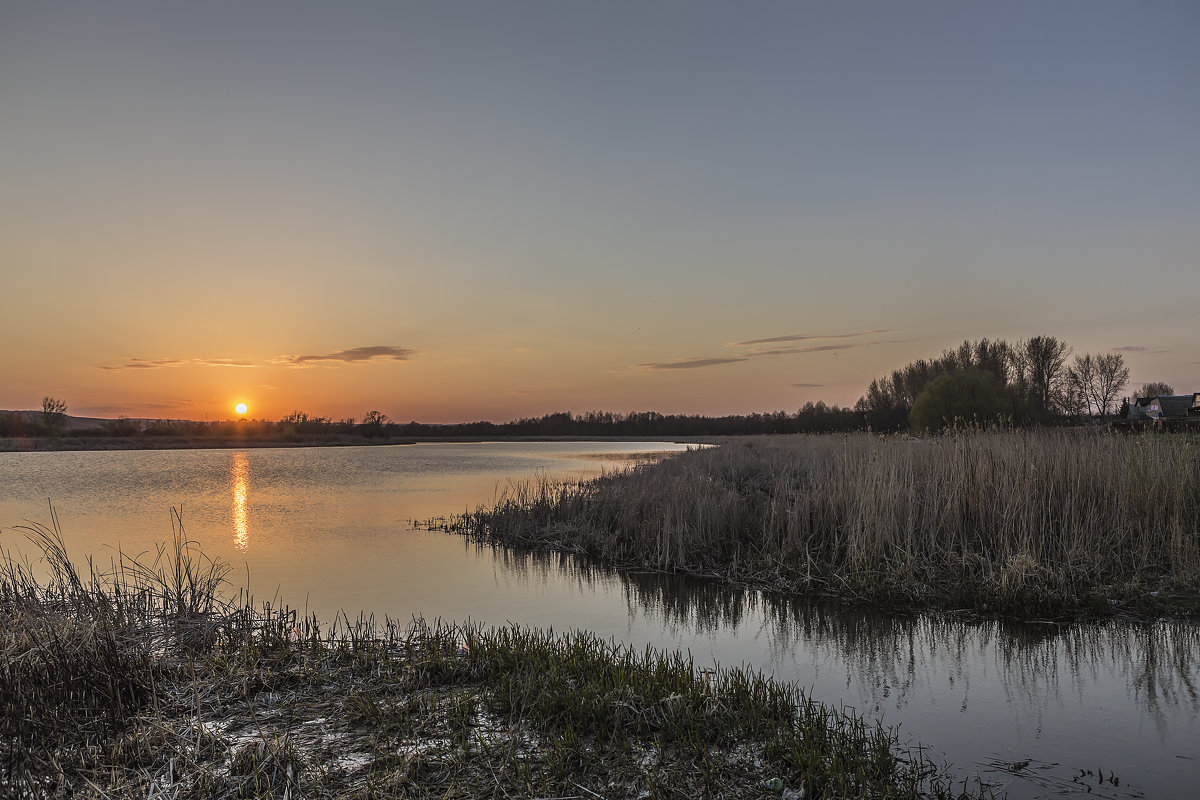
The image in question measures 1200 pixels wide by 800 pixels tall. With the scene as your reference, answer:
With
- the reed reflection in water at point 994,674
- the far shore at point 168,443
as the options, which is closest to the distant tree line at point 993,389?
the reed reflection in water at point 994,674

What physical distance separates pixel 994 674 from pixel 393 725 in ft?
16.5

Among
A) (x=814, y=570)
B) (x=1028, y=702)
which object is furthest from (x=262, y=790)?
(x=814, y=570)

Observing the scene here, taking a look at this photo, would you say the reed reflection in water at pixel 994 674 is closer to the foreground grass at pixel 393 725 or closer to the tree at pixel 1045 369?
the foreground grass at pixel 393 725

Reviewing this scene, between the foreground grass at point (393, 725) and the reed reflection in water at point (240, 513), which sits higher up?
the foreground grass at point (393, 725)

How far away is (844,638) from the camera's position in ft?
22.9

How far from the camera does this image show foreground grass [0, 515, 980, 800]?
3.35 meters

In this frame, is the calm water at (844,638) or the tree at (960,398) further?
the tree at (960,398)

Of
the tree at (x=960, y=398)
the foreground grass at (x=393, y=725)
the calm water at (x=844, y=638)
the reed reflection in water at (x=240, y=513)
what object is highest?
the tree at (x=960, y=398)

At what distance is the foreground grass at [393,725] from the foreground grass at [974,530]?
13.8 feet

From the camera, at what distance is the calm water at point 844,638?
4293 millimetres

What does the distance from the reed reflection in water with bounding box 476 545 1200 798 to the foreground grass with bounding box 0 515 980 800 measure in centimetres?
81

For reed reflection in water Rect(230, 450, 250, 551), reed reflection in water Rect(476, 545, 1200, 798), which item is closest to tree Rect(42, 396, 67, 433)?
reed reflection in water Rect(230, 450, 250, 551)

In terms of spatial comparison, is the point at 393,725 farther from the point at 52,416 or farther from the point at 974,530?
the point at 52,416

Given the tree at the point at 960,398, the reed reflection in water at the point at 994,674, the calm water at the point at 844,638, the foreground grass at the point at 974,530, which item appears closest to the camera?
the reed reflection in water at the point at 994,674
